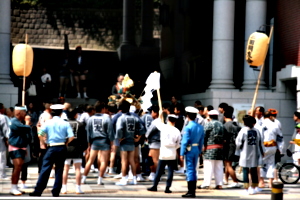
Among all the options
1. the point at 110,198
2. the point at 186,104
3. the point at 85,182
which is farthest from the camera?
the point at 186,104

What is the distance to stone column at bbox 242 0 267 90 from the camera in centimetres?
2338

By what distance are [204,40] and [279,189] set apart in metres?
19.8

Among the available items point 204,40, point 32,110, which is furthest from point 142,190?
point 204,40

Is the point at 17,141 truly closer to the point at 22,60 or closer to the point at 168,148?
the point at 168,148

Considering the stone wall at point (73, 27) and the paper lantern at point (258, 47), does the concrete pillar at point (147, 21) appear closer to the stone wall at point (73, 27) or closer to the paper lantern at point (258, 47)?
the stone wall at point (73, 27)

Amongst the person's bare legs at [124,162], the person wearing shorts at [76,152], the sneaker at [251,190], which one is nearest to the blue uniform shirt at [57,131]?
the person wearing shorts at [76,152]

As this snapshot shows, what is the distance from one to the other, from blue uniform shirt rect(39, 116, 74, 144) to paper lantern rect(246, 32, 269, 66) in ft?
27.2

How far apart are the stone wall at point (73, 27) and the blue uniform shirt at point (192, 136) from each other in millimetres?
34257

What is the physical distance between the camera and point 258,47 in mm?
20000

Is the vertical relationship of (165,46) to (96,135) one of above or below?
above

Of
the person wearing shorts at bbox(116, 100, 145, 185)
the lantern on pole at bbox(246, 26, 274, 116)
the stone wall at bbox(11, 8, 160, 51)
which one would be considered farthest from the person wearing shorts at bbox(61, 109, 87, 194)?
the stone wall at bbox(11, 8, 160, 51)

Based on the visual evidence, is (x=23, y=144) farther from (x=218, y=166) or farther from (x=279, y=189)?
(x=279, y=189)

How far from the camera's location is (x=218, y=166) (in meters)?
15.7

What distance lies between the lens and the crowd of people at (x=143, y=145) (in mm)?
13750
